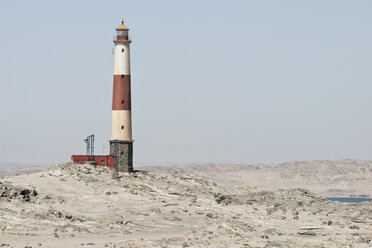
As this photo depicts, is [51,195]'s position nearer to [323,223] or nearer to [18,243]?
[18,243]

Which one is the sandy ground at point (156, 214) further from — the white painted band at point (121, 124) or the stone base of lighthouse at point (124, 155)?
the white painted band at point (121, 124)

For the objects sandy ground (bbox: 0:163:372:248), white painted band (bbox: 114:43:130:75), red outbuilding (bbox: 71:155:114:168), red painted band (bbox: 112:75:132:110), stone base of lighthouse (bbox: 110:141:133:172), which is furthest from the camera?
red outbuilding (bbox: 71:155:114:168)

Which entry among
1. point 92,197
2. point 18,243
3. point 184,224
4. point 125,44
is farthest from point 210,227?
point 125,44

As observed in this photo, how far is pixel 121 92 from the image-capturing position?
274ft

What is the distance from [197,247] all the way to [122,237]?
5.92 meters

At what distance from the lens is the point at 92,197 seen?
2852 inches

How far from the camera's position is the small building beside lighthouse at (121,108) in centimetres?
8344

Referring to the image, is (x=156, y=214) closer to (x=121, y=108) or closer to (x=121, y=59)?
(x=121, y=108)

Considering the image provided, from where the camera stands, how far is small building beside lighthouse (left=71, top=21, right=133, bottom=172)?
274 ft

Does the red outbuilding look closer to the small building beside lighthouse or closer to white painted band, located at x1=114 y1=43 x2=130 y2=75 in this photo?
the small building beside lighthouse

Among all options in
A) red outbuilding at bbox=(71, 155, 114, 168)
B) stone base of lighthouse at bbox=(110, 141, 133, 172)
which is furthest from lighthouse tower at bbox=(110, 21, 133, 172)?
red outbuilding at bbox=(71, 155, 114, 168)

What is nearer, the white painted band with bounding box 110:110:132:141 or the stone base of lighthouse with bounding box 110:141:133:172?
the white painted band with bounding box 110:110:132:141

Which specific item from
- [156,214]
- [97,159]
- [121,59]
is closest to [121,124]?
[97,159]

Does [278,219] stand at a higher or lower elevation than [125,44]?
lower
